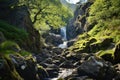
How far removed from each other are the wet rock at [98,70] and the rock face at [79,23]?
4720cm

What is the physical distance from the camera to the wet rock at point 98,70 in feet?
71.9

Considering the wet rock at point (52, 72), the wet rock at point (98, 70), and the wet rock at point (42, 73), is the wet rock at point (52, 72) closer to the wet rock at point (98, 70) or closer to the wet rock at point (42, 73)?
the wet rock at point (42, 73)

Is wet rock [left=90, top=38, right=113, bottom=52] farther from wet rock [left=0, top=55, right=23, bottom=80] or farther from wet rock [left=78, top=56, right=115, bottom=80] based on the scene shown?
wet rock [left=0, top=55, right=23, bottom=80]

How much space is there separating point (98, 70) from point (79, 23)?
179ft

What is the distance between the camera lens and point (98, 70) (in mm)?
21891

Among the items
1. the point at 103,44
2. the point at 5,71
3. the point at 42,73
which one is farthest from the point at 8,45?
the point at 103,44

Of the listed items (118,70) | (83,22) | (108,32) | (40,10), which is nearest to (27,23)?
(40,10)

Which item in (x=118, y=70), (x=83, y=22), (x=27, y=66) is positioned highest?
(x=27, y=66)

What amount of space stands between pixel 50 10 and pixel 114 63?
1748cm

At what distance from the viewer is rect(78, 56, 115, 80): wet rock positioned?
2192 centimetres

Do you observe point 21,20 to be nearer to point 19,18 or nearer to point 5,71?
point 19,18

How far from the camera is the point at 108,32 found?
42.6 m

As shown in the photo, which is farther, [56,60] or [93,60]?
[56,60]

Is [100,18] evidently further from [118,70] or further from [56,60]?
[118,70]
